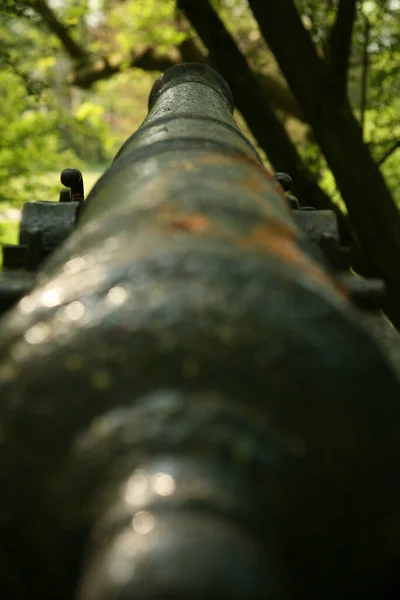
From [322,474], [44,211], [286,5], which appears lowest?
[286,5]

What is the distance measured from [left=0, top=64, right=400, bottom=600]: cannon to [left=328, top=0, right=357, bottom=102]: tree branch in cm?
637

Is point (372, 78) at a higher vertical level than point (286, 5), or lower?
lower

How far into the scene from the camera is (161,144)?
3166 millimetres

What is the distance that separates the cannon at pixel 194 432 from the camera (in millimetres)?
1490

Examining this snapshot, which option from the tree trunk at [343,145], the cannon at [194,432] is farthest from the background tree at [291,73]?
the cannon at [194,432]

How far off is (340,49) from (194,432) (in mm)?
6982

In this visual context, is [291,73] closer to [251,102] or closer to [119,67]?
[251,102]

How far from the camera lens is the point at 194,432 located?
1.64 metres

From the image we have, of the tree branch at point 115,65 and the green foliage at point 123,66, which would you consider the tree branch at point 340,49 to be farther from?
the tree branch at point 115,65

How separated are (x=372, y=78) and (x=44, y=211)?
7.22 m

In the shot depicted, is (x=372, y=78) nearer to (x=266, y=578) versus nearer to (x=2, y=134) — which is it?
Result: (x=2, y=134)

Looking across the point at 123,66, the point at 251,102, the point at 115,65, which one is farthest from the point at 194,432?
the point at 115,65

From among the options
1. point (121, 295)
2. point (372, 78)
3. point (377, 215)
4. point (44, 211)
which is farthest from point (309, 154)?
point (121, 295)

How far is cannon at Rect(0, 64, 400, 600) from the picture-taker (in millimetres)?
1490
